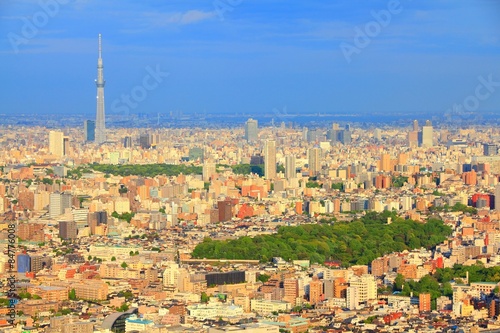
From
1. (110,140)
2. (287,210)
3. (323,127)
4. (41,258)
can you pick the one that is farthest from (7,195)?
(323,127)

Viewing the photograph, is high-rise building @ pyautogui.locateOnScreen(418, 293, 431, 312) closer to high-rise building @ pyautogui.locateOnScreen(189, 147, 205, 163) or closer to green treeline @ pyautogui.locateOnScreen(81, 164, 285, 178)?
green treeline @ pyautogui.locateOnScreen(81, 164, 285, 178)

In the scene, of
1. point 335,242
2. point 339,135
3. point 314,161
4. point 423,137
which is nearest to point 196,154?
point 314,161

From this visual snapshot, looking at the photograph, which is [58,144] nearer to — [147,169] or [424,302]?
[147,169]

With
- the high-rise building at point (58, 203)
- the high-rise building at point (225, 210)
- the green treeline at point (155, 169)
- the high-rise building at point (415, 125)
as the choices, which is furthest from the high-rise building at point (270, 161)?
the high-rise building at point (415, 125)

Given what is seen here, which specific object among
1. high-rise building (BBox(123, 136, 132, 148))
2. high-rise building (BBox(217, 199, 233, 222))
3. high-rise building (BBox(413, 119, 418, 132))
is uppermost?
high-rise building (BBox(413, 119, 418, 132))

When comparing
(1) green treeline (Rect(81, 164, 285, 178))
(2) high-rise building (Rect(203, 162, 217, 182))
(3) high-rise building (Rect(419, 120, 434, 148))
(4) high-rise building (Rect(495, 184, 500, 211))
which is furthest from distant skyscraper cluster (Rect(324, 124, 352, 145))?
(4) high-rise building (Rect(495, 184, 500, 211))

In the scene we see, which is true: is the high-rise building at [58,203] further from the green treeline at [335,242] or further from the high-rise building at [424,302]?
the high-rise building at [424,302]
